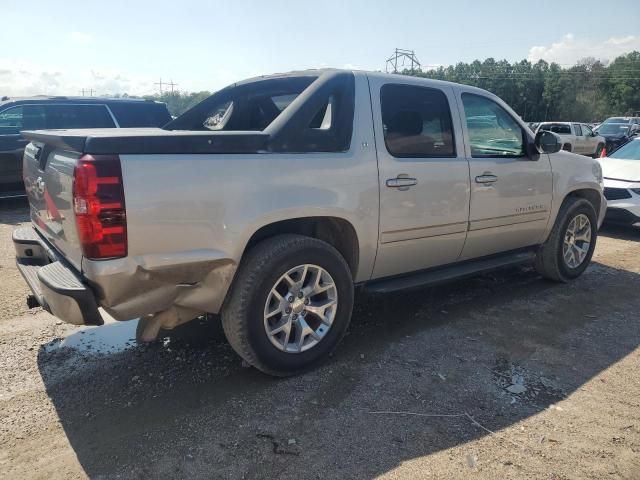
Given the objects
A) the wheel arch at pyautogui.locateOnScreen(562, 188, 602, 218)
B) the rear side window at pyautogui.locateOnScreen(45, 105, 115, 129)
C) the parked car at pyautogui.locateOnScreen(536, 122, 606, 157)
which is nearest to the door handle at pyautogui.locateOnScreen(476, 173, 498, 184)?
the wheel arch at pyautogui.locateOnScreen(562, 188, 602, 218)

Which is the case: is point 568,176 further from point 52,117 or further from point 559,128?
point 559,128

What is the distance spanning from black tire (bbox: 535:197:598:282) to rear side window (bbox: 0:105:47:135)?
8.40 metres

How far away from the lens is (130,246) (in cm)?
261

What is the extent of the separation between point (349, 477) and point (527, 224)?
3225mm

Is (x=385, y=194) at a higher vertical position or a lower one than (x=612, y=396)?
higher

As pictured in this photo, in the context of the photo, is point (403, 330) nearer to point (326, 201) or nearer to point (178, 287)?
point (326, 201)

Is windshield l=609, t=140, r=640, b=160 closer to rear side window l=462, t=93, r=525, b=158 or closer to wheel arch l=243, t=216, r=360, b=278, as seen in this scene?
rear side window l=462, t=93, r=525, b=158

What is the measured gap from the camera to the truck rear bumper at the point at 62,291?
8.68 feet

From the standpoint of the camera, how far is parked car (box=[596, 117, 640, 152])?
23.5 m

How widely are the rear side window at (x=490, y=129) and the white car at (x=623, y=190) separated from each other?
3763 millimetres

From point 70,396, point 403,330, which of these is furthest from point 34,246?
point 403,330

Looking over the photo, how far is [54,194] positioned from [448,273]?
293 centimetres

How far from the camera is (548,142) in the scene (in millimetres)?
4578

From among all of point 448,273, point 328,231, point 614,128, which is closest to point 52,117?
point 328,231
